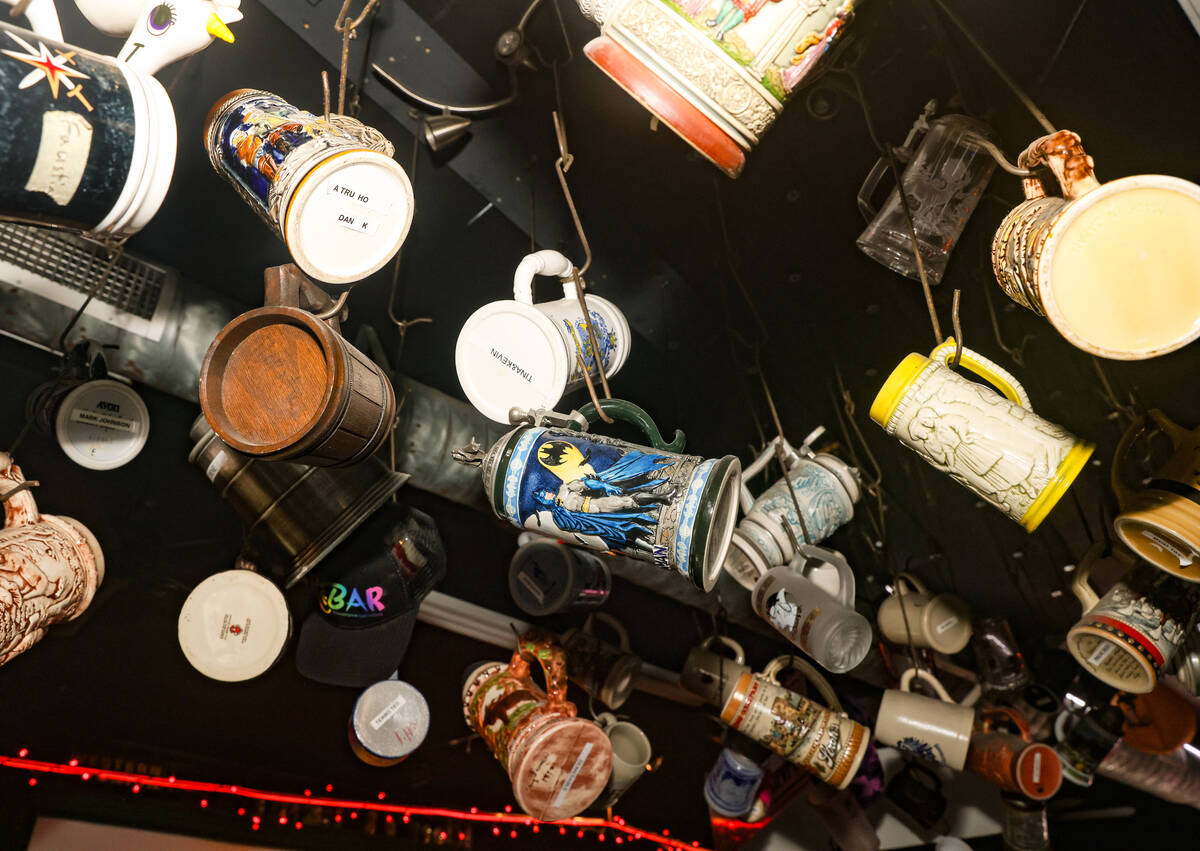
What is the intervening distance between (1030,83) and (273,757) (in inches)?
106

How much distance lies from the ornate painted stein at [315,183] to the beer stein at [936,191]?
3.52 ft

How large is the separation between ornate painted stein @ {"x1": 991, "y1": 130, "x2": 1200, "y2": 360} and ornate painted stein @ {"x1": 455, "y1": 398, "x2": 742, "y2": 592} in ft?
1.88

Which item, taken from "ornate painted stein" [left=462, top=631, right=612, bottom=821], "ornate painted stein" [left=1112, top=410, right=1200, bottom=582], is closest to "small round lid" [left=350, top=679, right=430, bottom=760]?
"ornate painted stein" [left=462, top=631, right=612, bottom=821]

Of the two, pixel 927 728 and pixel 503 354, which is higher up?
pixel 503 354

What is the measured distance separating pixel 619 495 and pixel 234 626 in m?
1.02

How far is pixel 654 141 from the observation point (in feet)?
6.47

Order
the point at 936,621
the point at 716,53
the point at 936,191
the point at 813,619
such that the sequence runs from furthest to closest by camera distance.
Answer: the point at 936,621 → the point at 813,619 → the point at 936,191 → the point at 716,53

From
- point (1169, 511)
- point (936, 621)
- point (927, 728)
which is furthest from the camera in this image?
point (936, 621)

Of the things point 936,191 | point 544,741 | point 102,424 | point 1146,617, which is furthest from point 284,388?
point 1146,617

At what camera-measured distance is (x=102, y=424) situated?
1.59m

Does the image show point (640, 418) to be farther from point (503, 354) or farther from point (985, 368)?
point (985, 368)

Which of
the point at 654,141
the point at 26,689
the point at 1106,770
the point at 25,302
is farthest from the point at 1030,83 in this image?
the point at 26,689

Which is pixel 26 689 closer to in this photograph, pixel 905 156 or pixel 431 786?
pixel 431 786

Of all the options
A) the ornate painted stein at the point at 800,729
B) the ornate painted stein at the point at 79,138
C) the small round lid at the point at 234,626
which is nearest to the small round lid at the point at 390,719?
the small round lid at the point at 234,626
